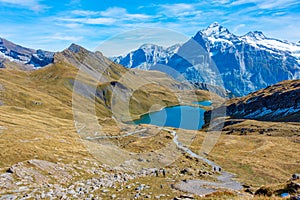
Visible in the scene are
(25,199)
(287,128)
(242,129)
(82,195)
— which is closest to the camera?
(25,199)

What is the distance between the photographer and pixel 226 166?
82375 mm

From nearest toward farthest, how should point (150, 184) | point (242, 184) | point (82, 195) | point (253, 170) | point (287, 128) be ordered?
1. point (82, 195)
2. point (150, 184)
3. point (242, 184)
4. point (253, 170)
5. point (287, 128)

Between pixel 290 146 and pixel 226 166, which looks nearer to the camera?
pixel 226 166

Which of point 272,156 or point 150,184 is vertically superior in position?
point 150,184

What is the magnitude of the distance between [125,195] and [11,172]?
18.6 m

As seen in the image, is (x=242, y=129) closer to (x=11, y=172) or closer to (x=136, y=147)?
(x=136, y=147)

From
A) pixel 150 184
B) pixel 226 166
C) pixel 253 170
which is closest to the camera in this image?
pixel 150 184

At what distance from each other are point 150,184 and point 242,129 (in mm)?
122647

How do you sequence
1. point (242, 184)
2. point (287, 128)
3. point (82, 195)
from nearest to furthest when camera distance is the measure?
point (82, 195)
point (242, 184)
point (287, 128)

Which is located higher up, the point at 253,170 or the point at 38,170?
the point at 38,170

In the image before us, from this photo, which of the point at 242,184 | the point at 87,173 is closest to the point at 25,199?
the point at 87,173

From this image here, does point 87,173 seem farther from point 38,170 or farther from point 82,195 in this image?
point 82,195

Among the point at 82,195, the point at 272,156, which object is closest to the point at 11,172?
the point at 82,195

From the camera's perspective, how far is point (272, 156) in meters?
94.6
